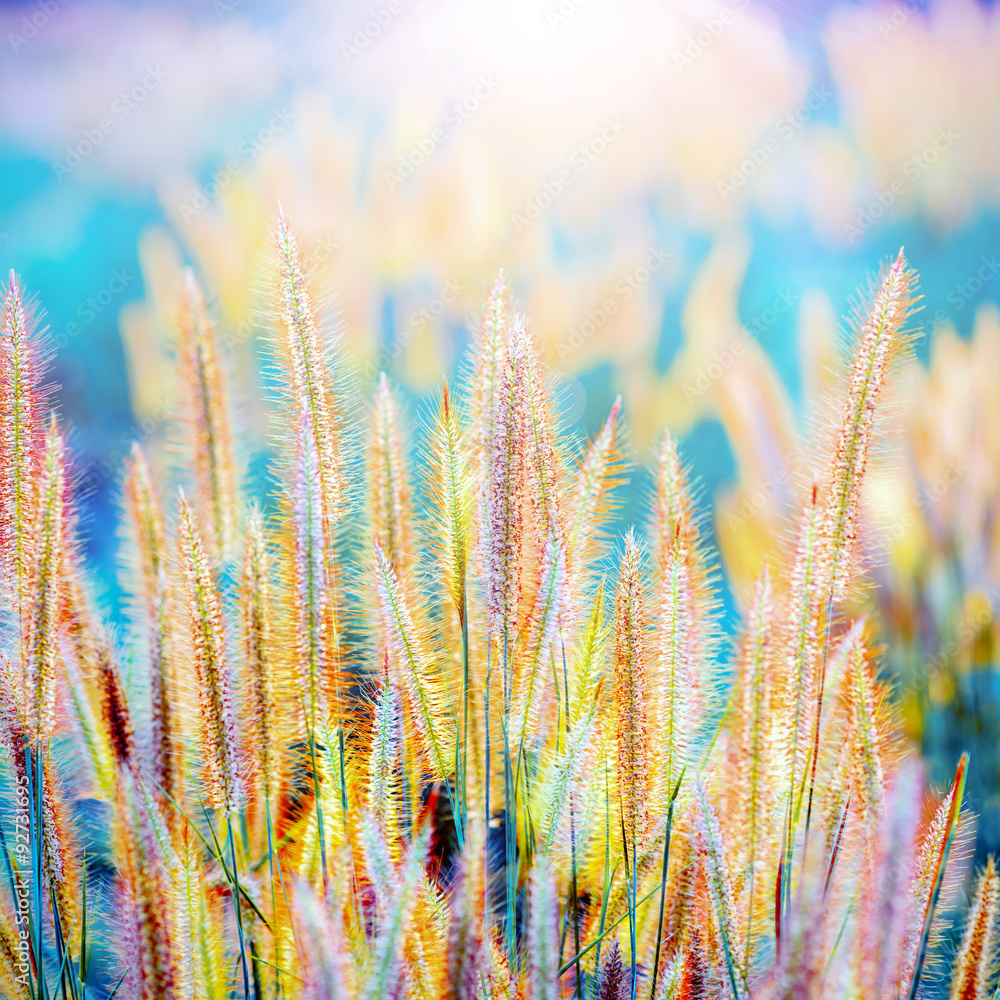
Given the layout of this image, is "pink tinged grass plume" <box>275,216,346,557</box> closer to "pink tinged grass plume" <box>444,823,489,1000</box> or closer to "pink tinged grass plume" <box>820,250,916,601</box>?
"pink tinged grass plume" <box>444,823,489,1000</box>

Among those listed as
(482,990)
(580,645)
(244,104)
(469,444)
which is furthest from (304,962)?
(244,104)

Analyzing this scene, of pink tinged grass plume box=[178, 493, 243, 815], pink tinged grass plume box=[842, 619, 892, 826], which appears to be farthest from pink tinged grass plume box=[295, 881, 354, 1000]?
pink tinged grass plume box=[842, 619, 892, 826]

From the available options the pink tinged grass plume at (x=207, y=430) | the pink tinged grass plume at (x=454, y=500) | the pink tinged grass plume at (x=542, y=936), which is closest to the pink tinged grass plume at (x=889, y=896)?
the pink tinged grass plume at (x=542, y=936)

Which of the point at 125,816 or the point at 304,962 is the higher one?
the point at 125,816

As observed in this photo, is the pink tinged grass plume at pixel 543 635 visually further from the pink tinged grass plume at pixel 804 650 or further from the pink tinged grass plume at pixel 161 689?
the pink tinged grass plume at pixel 161 689

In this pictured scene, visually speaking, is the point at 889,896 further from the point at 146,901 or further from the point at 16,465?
the point at 16,465

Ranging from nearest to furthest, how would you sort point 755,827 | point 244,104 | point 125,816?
point 125,816, point 755,827, point 244,104

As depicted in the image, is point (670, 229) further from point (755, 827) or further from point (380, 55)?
point (755, 827)

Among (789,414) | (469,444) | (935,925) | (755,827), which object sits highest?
(789,414)
